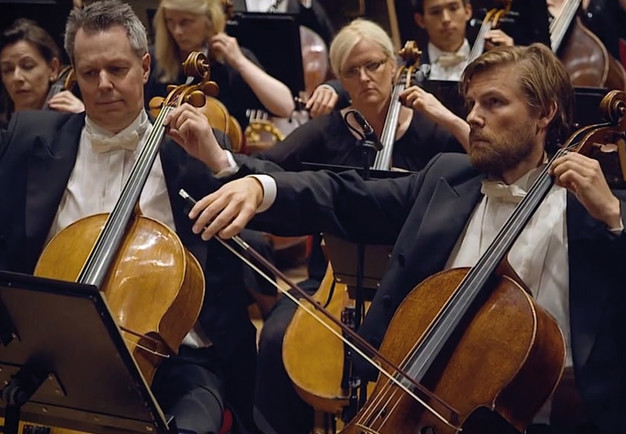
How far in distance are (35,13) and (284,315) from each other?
5.32ft

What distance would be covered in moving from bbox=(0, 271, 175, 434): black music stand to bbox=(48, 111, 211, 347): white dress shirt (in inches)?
22.9

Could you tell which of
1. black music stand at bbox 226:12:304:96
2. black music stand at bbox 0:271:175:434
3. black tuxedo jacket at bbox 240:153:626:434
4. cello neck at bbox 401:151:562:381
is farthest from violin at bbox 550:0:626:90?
black music stand at bbox 0:271:175:434

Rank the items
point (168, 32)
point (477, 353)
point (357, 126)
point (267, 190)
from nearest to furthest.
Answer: point (477, 353) < point (267, 190) < point (357, 126) < point (168, 32)

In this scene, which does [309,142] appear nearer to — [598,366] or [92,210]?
[92,210]

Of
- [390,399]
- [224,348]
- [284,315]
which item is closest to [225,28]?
[284,315]

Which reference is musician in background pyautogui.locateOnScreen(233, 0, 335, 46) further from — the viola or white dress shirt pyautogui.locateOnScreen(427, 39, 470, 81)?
the viola

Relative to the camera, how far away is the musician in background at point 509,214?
1867 mm

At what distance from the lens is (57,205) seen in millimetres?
2291

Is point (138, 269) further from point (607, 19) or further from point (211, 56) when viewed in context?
point (607, 19)

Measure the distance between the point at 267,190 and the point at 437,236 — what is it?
0.38 meters

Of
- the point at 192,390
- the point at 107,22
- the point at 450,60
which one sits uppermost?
the point at 107,22

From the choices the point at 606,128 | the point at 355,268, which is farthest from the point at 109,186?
the point at 606,128

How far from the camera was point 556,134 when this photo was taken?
212 centimetres

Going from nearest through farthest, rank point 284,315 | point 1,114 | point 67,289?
point 67,289
point 284,315
point 1,114
